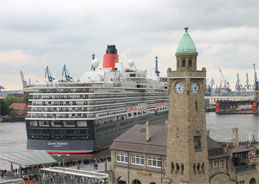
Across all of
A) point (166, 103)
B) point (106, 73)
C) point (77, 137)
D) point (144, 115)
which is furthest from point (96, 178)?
point (166, 103)

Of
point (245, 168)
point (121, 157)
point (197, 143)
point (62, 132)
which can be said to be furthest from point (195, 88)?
point (62, 132)

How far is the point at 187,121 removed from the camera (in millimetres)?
36406

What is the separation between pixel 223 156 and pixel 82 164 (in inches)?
970

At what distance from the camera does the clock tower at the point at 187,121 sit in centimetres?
3641

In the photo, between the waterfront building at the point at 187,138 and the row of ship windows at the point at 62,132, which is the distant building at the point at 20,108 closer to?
the row of ship windows at the point at 62,132

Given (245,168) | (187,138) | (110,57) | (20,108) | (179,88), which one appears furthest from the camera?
(20,108)

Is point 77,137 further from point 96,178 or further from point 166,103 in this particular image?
point 166,103

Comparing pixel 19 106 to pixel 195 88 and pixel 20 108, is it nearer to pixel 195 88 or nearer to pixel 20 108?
pixel 20 108

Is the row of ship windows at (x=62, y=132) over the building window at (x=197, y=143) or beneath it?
beneath

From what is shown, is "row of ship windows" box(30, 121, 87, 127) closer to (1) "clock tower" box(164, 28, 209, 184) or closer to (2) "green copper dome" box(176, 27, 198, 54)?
(1) "clock tower" box(164, 28, 209, 184)

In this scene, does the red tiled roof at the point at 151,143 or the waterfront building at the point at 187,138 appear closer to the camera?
the waterfront building at the point at 187,138

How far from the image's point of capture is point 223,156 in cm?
4122

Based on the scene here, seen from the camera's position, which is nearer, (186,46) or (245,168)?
(186,46)

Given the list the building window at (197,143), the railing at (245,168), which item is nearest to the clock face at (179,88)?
the building window at (197,143)
